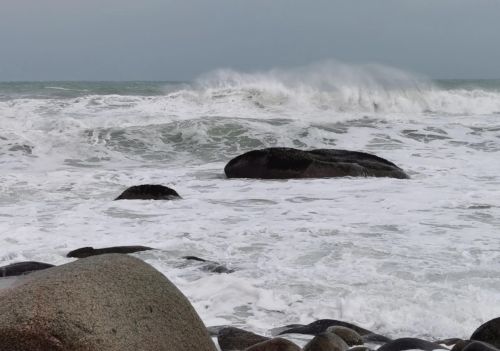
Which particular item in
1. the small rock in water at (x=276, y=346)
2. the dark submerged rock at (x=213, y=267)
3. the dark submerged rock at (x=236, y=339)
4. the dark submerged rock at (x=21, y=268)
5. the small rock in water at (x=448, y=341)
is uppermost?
the small rock in water at (x=276, y=346)

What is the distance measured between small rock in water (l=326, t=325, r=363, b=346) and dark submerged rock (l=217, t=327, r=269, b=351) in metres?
0.37

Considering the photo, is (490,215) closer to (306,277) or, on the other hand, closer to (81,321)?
(306,277)

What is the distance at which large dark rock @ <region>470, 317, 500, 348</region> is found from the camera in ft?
10.7

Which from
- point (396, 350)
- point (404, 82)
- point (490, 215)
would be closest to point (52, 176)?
point (490, 215)

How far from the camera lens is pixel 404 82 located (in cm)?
2503

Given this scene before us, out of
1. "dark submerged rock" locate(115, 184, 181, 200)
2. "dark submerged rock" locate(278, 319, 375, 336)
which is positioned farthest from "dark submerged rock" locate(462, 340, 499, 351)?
"dark submerged rock" locate(115, 184, 181, 200)

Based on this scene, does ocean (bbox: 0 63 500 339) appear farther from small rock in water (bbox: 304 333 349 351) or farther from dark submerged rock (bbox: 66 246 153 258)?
small rock in water (bbox: 304 333 349 351)

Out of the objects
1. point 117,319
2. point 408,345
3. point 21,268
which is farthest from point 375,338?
point 21,268

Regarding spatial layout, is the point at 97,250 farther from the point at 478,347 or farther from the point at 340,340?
the point at 478,347

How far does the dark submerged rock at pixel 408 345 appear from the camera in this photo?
→ 324 centimetres

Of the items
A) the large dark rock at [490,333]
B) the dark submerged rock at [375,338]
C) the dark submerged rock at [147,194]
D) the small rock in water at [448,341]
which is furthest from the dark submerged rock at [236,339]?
the dark submerged rock at [147,194]

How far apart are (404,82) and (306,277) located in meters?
21.5

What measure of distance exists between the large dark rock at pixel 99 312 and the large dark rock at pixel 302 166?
301 inches

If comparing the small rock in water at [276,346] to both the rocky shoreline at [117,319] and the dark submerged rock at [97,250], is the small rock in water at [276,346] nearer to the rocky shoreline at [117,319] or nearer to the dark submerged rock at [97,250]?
the rocky shoreline at [117,319]
